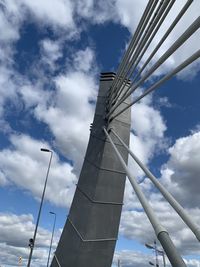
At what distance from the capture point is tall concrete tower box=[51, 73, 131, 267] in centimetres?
1520

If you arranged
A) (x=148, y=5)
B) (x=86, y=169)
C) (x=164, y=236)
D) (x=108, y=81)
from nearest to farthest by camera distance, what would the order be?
(x=164, y=236) → (x=148, y=5) → (x=86, y=169) → (x=108, y=81)

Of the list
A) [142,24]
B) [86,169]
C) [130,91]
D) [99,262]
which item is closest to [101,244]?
[99,262]

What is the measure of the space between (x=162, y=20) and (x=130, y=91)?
3300 mm

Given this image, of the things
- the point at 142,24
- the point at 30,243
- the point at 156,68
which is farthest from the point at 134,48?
the point at 30,243

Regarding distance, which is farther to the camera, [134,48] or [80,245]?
[80,245]

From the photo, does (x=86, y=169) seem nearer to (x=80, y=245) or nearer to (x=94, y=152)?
(x=94, y=152)

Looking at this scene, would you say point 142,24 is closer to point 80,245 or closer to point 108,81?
point 108,81

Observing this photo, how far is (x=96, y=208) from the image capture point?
15.4 m

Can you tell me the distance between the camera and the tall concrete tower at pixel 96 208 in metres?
15.2

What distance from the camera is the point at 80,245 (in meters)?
15.1

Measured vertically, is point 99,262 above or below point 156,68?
below

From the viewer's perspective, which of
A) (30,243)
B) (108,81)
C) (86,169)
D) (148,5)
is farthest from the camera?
(30,243)

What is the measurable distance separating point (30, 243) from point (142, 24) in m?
17.9

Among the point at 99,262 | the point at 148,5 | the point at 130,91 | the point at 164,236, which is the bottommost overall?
the point at 164,236
